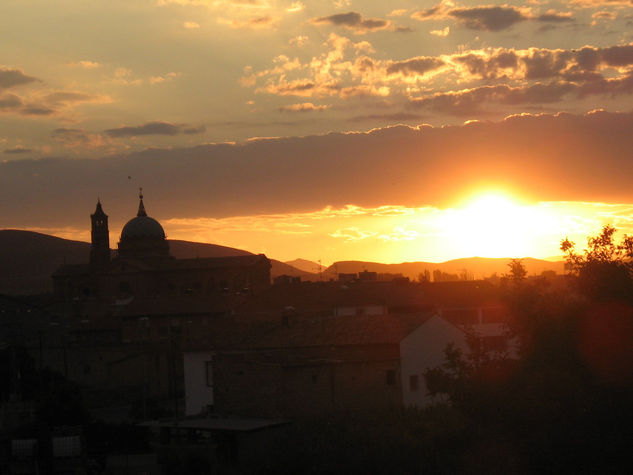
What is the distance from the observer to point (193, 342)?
43000 mm

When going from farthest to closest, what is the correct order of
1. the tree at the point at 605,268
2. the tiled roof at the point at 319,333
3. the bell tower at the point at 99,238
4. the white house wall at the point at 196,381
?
the bell tower at the point at 99,238, the white house wall at the point at 196,381, the tiled roof at the point at 319,333, the tree at the point at 605,268

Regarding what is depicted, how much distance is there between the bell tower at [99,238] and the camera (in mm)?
110500

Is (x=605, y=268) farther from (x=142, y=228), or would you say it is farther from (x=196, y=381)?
(x=142, y=228)

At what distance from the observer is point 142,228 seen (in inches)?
4380

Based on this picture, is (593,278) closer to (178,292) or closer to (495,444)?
(495,444)

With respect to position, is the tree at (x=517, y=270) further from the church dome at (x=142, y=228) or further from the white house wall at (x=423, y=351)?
the church dome at (x=142, y=228)

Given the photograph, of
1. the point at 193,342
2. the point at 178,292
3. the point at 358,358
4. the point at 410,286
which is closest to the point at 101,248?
the point at 178,292

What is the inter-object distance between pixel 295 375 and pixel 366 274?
4483 centimetres

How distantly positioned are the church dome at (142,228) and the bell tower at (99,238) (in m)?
2.75

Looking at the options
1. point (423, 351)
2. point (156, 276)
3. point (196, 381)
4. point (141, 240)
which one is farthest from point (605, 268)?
point (141, 240)

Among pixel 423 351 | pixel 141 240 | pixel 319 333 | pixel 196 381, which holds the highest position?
pixel 141 240

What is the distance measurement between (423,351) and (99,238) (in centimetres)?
7992

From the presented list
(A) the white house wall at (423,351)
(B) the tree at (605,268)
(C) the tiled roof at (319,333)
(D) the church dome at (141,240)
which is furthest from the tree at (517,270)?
(D) the church dome at (141,240)

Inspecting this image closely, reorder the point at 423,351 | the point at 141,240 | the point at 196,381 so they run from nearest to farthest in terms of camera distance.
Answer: the point at 423,351, the point at 196,381, the point at 141,240
